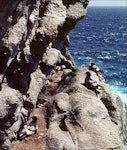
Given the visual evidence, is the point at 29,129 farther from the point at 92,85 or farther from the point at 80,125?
the point at 92,85

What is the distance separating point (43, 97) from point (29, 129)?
6849 mm

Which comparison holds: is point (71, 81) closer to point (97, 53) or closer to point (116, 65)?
point (116, 65)

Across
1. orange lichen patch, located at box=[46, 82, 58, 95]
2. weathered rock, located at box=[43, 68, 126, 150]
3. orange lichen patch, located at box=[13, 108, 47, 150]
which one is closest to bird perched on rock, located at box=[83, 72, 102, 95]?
weathered rock, located at box=[43, 68, 126, 150]

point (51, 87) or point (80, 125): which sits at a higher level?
point (80, 125)

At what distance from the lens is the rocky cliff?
751 inches

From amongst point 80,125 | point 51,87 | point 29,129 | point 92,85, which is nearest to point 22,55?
point 29,129

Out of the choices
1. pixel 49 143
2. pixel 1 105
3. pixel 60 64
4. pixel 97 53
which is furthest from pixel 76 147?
pixel 97 53

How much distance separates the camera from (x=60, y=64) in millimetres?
41031

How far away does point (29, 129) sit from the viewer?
2450cm

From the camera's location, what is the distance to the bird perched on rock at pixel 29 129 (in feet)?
77.9

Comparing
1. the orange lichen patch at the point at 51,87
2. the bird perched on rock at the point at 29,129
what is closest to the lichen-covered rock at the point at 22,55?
the bird perched on rock at the point at 29,129

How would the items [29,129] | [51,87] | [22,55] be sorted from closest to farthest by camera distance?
[22,55], [29,129], [51,87]

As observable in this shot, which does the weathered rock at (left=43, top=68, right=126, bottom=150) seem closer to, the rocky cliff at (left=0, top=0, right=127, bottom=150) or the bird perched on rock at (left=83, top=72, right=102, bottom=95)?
the rocky cliff at (left=0, top=0, right=127, bottom=150)

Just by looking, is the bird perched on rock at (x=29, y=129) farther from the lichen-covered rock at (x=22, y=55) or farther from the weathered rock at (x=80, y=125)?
the weathered rock at (x=80, y=125)
